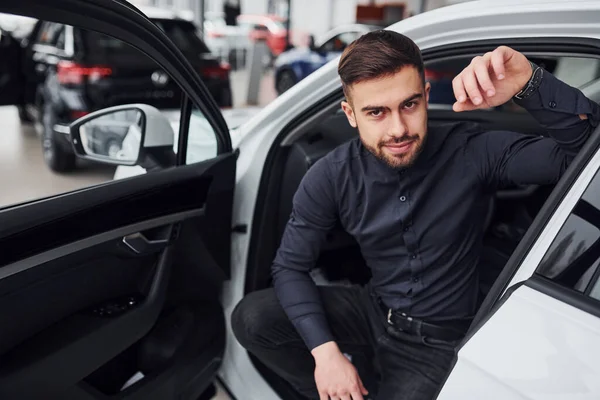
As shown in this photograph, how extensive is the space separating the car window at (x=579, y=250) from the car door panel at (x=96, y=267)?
3.01 ft

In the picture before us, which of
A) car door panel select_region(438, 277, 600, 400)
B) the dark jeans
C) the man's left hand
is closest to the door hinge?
the dark jeans

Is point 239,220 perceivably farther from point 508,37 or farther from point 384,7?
point 384,7

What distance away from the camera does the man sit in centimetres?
122

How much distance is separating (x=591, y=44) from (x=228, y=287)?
1240 millimetres

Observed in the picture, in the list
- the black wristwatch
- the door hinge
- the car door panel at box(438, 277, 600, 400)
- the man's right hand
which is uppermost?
the black wristwatch

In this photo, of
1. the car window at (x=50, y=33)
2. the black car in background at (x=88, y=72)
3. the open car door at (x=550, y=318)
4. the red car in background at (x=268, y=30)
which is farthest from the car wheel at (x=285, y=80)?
the open car door at (x=550, y=318)

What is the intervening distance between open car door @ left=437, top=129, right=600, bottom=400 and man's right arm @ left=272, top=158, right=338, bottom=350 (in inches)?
22.4

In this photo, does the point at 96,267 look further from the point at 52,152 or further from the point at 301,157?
the point at 52,152

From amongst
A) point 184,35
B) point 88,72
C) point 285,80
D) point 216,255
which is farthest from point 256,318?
point 285,80

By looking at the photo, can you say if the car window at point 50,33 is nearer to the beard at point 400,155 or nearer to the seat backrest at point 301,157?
the seat backrest at point 301,157

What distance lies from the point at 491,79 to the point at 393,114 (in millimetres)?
230

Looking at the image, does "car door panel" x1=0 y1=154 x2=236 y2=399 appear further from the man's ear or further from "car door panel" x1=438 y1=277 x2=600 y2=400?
"car door panel" x1=438 y1=277 x2=600 y2=400

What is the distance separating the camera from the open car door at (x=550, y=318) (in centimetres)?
78

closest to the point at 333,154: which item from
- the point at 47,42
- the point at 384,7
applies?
the point at 47,42
